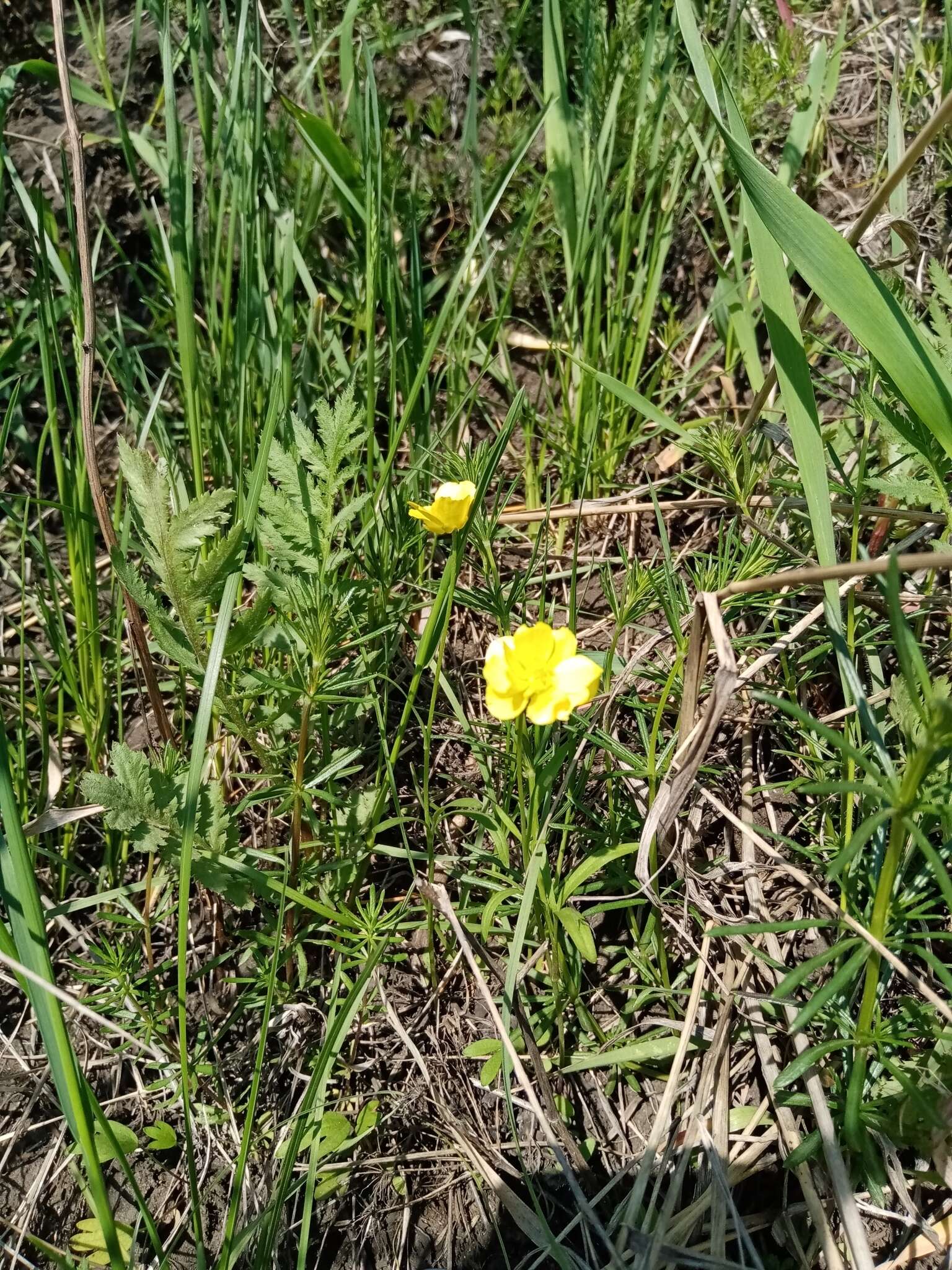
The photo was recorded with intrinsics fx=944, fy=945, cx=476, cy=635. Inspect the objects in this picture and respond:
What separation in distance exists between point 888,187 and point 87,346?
119 centimetres

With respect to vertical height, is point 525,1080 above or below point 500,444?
below

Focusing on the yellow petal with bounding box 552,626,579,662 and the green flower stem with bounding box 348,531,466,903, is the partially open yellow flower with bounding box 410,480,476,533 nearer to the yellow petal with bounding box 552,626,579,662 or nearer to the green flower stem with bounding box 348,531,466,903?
the green flower stem with bounding box 348,531,466,903

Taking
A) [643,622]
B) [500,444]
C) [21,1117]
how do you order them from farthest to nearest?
1. [643,622]
2. [21,1117]
3. [500,444]

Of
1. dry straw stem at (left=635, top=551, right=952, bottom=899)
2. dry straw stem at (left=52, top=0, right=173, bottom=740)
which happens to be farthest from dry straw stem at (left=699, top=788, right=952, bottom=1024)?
dry straw stem at (left=52, top=0, right=173, bottom=740)

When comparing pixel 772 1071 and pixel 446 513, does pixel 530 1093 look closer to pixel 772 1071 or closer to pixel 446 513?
pixel 772 1071

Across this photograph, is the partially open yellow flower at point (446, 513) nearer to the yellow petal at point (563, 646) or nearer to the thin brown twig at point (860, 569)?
the yellow petal at point (563, 646)

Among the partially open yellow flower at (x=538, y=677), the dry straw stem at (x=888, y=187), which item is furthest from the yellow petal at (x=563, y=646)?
the dry straw stem at (x=888, y=187)

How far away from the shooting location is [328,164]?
76.0 inches

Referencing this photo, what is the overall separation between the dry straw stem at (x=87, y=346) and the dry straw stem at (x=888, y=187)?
1066 mm

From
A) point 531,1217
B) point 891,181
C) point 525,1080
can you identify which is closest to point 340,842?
point 525,1080

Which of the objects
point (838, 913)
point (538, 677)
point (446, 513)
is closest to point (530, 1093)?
point (838, 913)

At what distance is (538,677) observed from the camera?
47.2 inches

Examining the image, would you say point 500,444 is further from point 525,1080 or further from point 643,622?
point 525,1080

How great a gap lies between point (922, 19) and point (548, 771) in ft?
7.37
